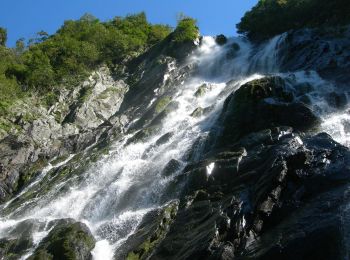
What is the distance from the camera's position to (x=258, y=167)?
17094 millimetres

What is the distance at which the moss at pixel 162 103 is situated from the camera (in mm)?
34513

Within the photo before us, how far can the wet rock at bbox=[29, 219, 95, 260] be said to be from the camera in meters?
16.4

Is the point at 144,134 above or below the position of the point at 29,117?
below

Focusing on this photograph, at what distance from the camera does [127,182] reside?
23.2 meters

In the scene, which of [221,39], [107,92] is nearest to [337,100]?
[221,39]

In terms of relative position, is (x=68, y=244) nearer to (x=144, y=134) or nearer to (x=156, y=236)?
(x=156, y=236)

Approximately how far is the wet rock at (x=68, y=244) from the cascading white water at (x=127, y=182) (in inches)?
19.6

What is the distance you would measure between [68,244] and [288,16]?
31810 mm

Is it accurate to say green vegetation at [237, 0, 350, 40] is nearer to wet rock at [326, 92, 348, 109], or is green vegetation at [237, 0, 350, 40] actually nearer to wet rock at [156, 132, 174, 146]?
wet rock at [326, 92, 348, 109]

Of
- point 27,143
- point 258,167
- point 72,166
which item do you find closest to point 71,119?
point 27,143

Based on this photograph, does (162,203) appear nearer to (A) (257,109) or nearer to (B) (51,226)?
(B) (51,226)

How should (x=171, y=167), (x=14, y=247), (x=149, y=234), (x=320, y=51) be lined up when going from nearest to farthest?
(x=149, y=234), (x=14, y=247), (x=171, y=167), (x=320, y=51)

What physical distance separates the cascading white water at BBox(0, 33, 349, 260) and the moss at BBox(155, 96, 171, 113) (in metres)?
0.65

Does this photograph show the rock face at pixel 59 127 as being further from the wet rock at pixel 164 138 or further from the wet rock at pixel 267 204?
the wet rock at pixel 267 204
